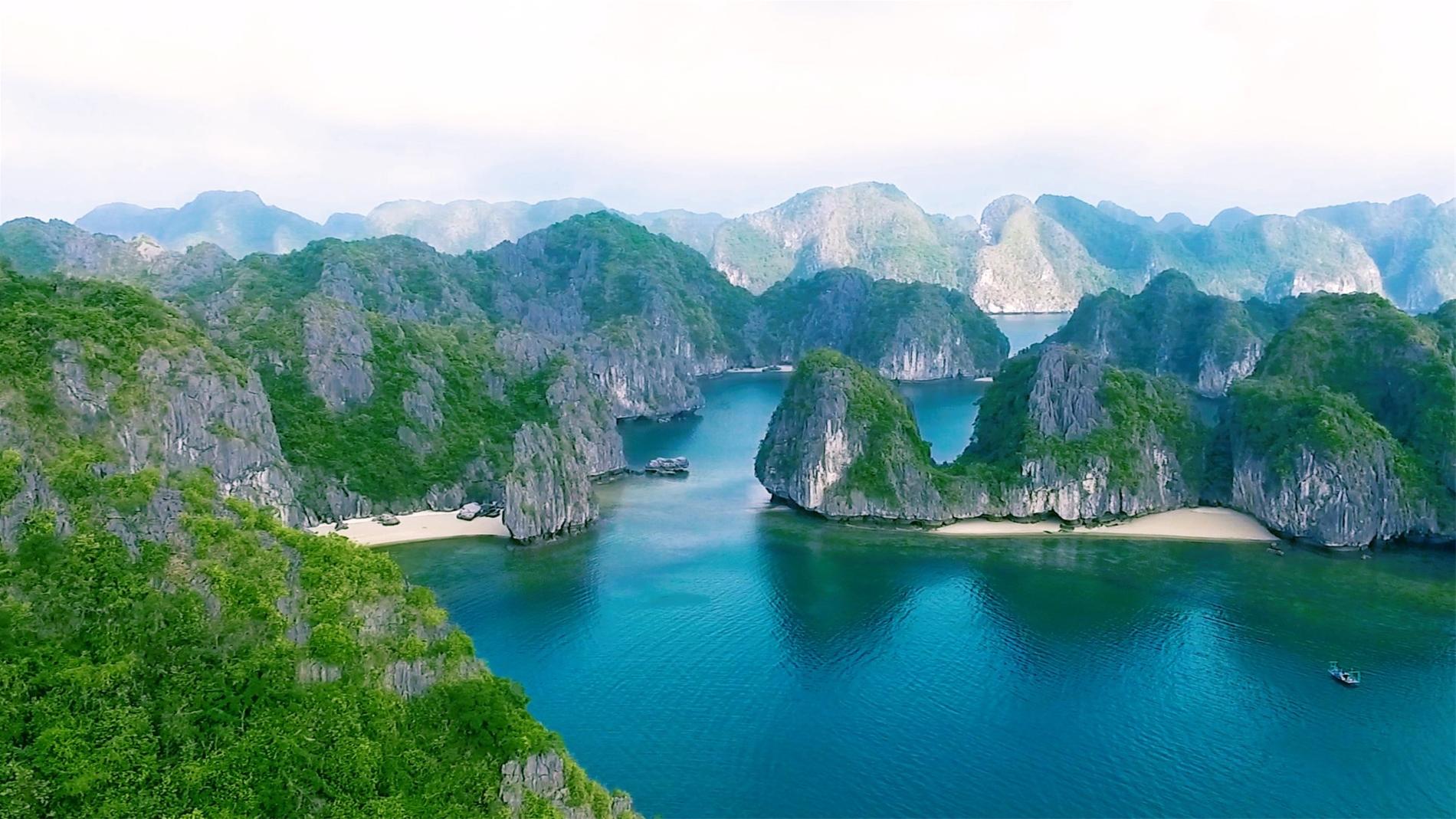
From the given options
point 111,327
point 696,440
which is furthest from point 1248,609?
point 111,327

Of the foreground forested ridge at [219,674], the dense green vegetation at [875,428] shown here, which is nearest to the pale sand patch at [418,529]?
the dense green vegetation at [875,428]

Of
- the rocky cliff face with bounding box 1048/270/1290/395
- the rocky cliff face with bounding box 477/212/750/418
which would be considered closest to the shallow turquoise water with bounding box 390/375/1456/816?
the rocky cliff face with bounding box 477/212/750/418

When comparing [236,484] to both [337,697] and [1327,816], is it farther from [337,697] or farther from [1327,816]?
[1327,816]

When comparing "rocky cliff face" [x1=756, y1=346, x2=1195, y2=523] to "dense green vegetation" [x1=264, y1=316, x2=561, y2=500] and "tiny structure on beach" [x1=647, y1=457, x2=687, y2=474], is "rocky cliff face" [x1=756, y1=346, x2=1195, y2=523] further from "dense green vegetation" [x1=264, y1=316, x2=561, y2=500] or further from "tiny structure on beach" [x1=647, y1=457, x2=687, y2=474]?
"dense green vegetation" [x1=264, y1=316, x2=561, y2=500]

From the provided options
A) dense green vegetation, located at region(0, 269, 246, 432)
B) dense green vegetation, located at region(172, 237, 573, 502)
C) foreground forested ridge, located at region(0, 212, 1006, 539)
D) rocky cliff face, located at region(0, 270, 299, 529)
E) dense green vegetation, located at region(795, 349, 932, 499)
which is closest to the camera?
rocky cliff face, located at region(0, 270, 299, 529)

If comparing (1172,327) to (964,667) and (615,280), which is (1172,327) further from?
(964,667)

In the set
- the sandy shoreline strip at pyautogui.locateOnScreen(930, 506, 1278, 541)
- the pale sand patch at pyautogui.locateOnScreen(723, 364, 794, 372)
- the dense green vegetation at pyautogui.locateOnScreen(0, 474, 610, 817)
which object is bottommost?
the sandy shoreline strip at pyautogui.locateOnScreen(930, 506, 1278, 541)
